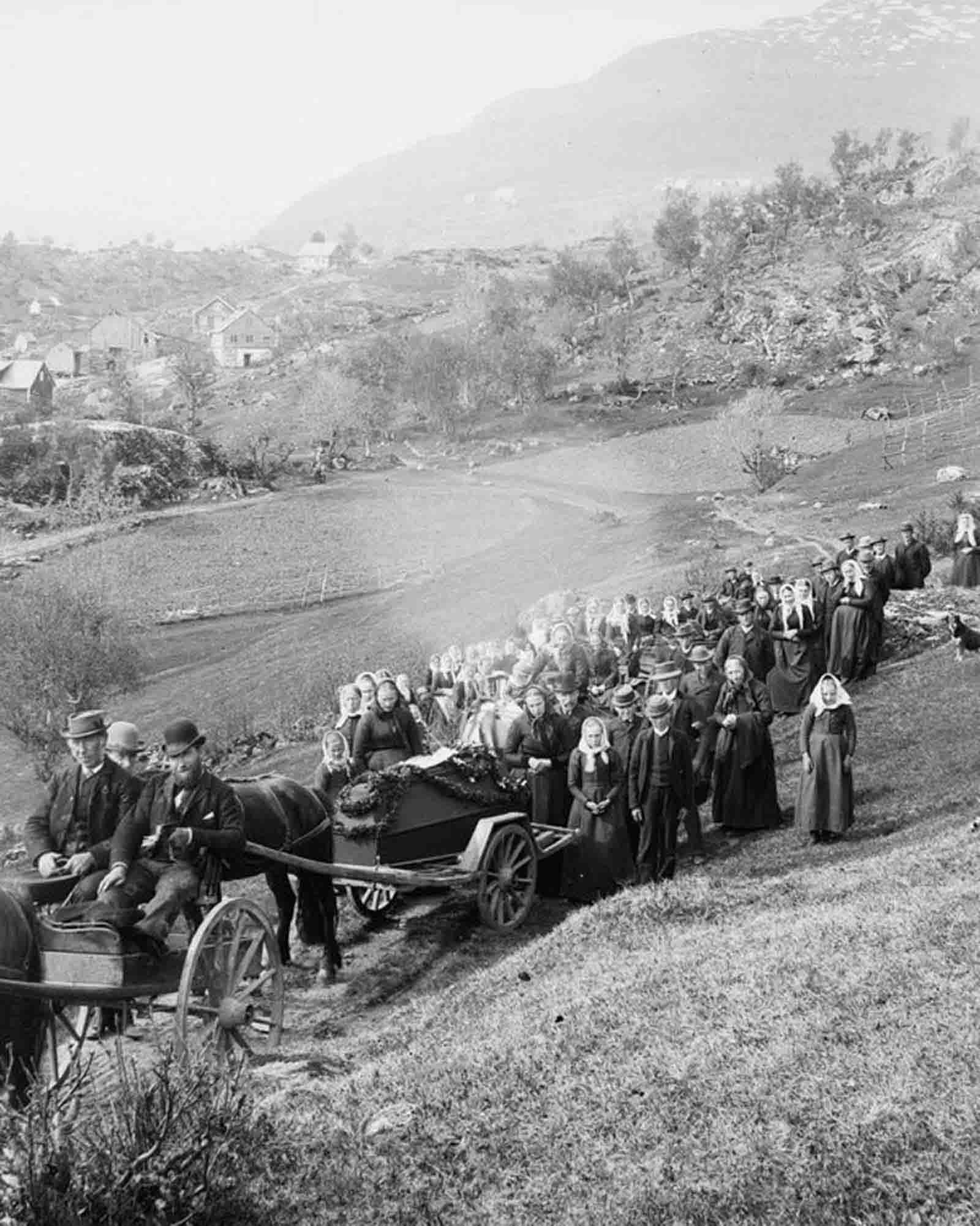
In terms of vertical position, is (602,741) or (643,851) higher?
(602,741)

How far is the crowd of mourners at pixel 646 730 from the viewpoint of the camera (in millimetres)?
13578

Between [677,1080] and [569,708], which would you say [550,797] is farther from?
[677,1080]

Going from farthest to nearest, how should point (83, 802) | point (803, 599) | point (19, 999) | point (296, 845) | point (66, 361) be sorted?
1. point (66, 361)
2. point (803, 599)
3. point (296, 845)
4. point (83, 802)
5. point (19, 999)

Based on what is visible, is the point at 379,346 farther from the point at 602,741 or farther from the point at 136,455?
the point at 602,741

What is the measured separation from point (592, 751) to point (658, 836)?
1.24 m

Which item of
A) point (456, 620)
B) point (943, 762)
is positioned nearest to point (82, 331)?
point (456, 620)

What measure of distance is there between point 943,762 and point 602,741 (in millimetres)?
5474

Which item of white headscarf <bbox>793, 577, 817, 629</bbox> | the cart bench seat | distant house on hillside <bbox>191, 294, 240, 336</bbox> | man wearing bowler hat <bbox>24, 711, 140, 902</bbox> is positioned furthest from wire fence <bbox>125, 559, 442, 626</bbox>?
distant house on hillside <bbox>191, 294, 240, 336</bbox>

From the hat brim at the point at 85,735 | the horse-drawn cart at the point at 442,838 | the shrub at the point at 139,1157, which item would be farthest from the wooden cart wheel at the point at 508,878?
the shrub at the point at 139,1157

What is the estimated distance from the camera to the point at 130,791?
31.5 ft

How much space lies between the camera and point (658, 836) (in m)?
13.8

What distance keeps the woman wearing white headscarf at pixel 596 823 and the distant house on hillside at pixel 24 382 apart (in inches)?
4265

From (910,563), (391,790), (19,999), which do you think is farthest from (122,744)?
(910,563)

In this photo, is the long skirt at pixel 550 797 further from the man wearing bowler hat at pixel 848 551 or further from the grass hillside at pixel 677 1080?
the man wearing bowler hat at pixel 848 551
